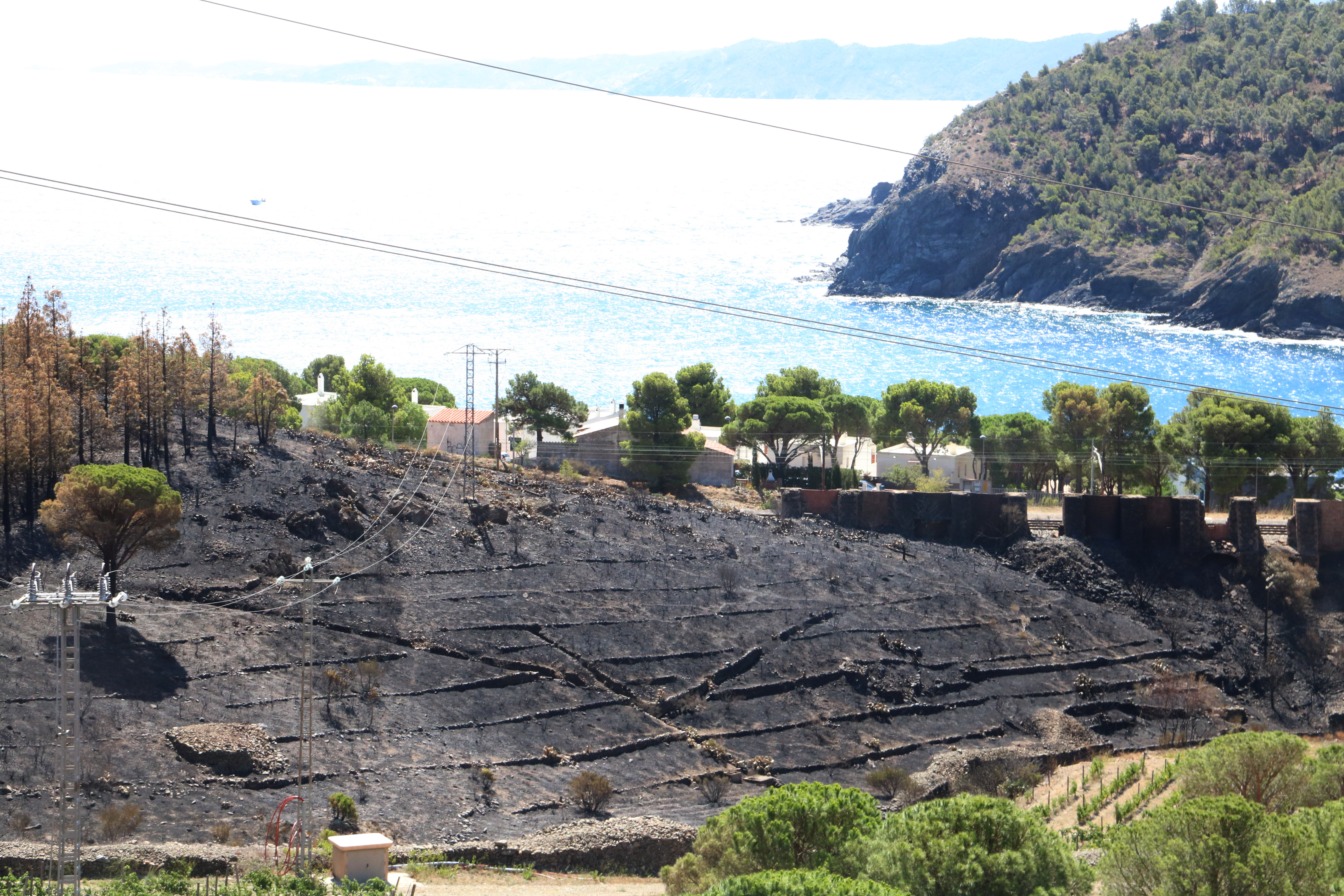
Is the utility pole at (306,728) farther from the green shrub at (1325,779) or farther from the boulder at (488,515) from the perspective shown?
the green shrub at (1325,779)

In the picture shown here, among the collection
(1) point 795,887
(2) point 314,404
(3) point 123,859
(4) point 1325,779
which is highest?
(2) point 314,404

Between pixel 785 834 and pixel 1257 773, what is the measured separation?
A: 1064cm

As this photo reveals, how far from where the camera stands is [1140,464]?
212 feet

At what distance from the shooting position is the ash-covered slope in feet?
511

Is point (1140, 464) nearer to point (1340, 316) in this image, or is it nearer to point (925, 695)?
point (925, 695)

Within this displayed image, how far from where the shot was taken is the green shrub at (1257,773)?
2472 centimetres

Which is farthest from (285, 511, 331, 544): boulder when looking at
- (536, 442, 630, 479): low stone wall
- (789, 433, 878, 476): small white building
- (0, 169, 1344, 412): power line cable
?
(789, 433, 878, 476): small white building

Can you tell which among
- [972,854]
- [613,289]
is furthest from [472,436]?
[972,854]

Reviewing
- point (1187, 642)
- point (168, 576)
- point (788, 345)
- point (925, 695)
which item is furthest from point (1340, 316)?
point (168, 576)

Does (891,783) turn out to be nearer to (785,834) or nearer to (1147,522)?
(785,834)

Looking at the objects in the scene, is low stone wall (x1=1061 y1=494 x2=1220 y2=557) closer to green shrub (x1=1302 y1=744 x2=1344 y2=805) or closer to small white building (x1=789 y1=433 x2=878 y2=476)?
small white building (x1=789 y1=433 x2=878 y2=476)

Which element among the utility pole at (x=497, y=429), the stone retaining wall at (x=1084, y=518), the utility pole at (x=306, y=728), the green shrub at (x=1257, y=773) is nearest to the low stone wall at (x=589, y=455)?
the utility pole at (x=497, y=429)

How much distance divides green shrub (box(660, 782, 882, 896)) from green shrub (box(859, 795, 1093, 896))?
47cm

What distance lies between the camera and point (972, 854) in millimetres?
18828
